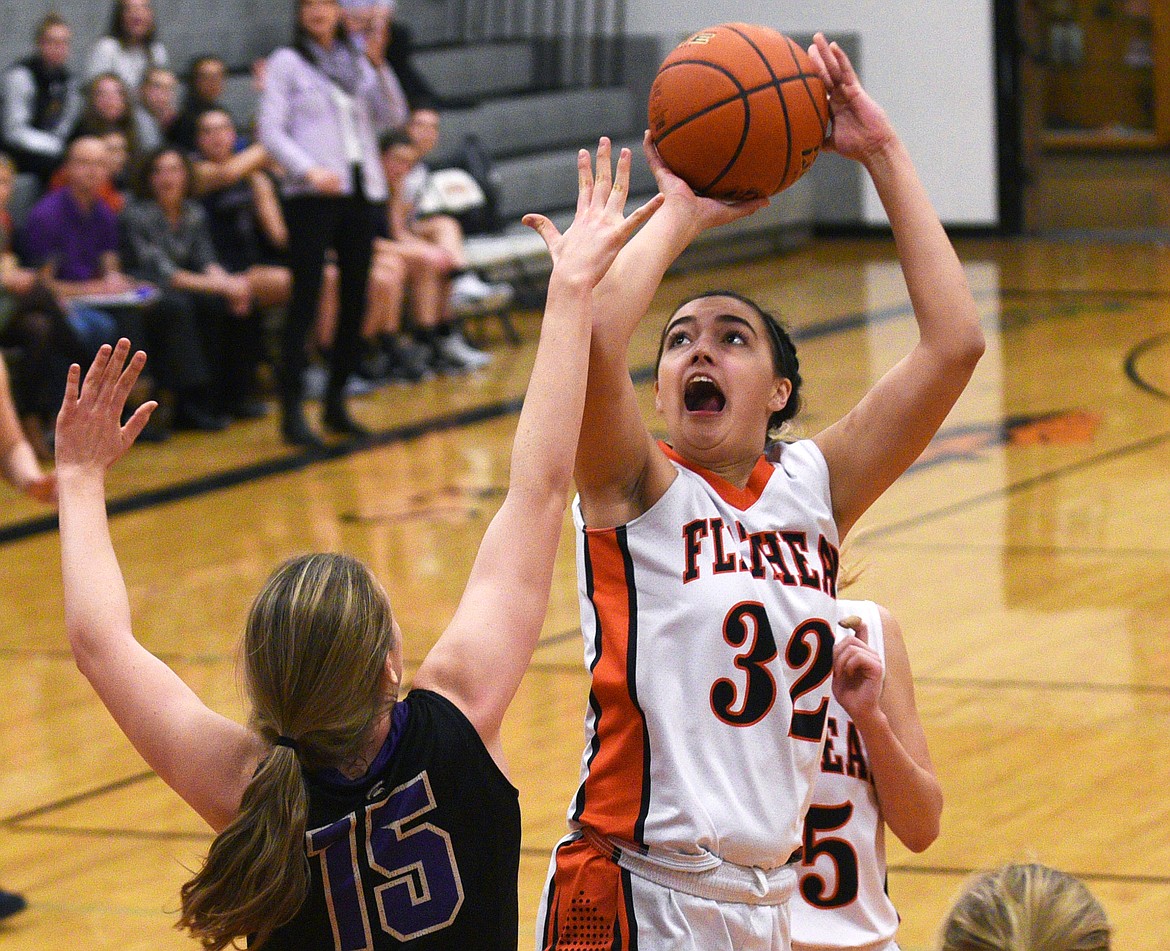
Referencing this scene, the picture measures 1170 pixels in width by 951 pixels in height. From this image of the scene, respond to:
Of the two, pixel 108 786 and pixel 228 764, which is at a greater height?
pixel 228 764

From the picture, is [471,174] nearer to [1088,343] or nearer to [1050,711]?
[1088,343]

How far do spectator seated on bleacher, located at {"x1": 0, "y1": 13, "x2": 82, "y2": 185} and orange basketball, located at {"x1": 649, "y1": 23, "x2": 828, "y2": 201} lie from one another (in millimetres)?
7224

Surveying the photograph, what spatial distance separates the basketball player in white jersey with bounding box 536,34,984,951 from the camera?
7.42 ft

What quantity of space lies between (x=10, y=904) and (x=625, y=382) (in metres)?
2.23

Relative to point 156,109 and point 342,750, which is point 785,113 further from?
point 156,109

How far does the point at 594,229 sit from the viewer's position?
83.3 inches

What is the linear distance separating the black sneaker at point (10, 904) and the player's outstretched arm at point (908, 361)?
219cm

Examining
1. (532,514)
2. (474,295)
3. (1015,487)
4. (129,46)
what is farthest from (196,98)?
(532,514)

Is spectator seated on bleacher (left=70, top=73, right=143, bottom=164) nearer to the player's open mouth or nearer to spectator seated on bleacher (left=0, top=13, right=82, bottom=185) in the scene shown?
spectator seated on bleacher (left=0, top=13, right=82, bottom=185)

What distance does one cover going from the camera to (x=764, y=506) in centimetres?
237

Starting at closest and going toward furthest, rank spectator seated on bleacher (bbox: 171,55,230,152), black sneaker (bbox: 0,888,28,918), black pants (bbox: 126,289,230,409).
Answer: black sneaker (bbox: 0,888,28,918), black pants (bbox: 126,289,230,409), spectator seated on bleacher (bbox: 171,55,230,152)

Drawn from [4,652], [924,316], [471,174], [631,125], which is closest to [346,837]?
[924,316]

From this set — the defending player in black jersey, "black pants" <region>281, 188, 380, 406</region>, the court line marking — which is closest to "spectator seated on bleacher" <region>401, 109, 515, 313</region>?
"black pants" <region>281, 188, 380, 406</region>

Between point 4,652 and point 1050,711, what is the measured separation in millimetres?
3117
